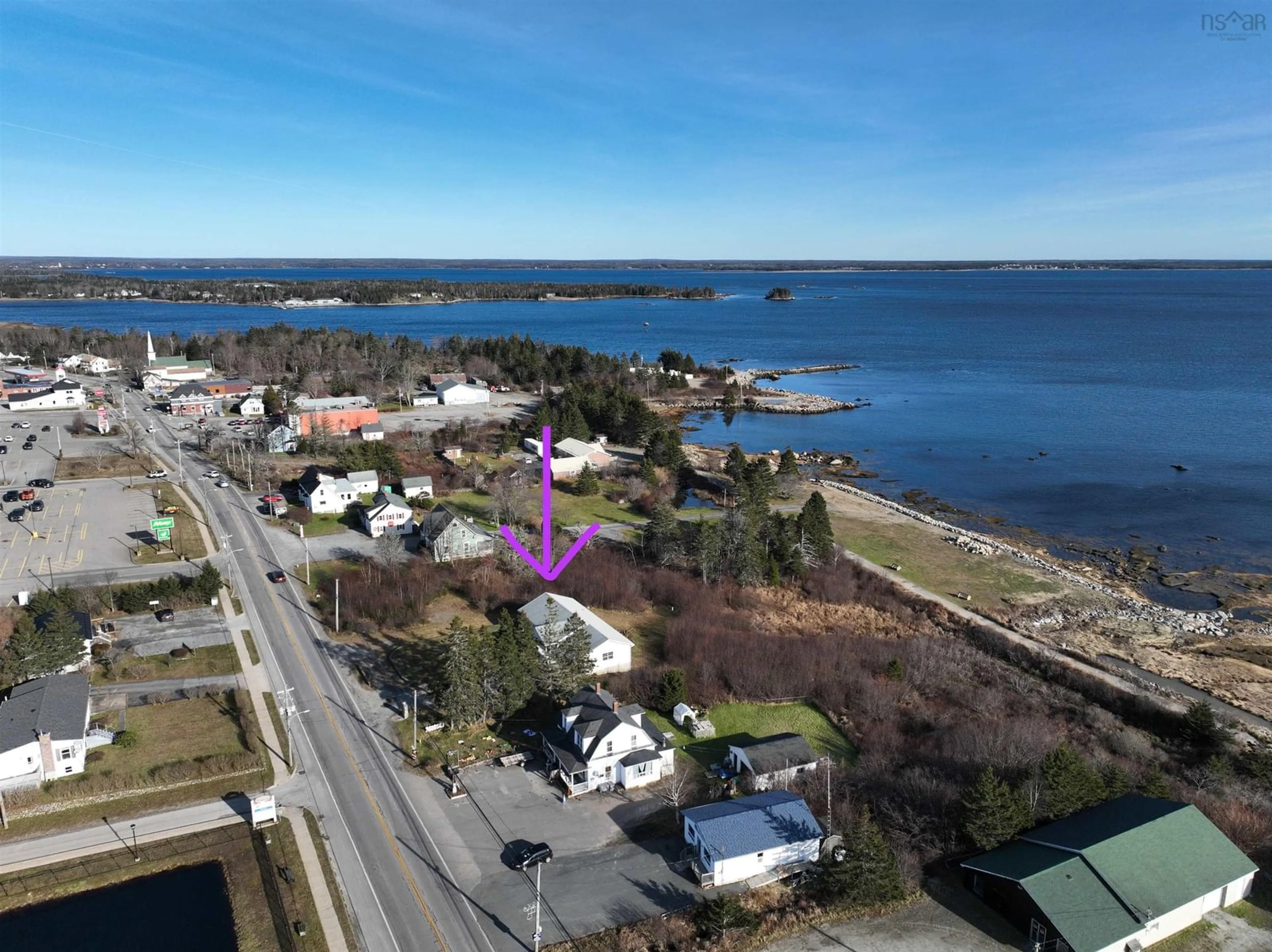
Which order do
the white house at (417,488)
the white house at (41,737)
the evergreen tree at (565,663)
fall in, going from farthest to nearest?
the white house at (417,488) < the evergreen tree at (565,663) < the white house at (41,737)

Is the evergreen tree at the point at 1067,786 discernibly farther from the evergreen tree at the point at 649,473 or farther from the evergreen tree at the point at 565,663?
the evergreen tree at the point at 649,473

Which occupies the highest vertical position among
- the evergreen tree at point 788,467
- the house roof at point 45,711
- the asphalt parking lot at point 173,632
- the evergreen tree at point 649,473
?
the evergreen tree at point 788,467

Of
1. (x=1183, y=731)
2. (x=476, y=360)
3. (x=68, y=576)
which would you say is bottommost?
(x=1183, y=731)

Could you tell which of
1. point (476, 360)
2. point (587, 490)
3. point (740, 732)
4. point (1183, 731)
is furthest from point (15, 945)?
point (476, 360)

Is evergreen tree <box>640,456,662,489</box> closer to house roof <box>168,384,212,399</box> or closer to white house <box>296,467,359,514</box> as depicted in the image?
white house <box>296,467,359,514</box>

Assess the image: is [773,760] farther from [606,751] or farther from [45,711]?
[45,711]

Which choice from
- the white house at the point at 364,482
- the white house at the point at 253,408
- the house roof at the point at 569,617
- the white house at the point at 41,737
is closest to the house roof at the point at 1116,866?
the house roof at the point at 569,617

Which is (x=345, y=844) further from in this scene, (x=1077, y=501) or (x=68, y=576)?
(x=1077, y=501)
